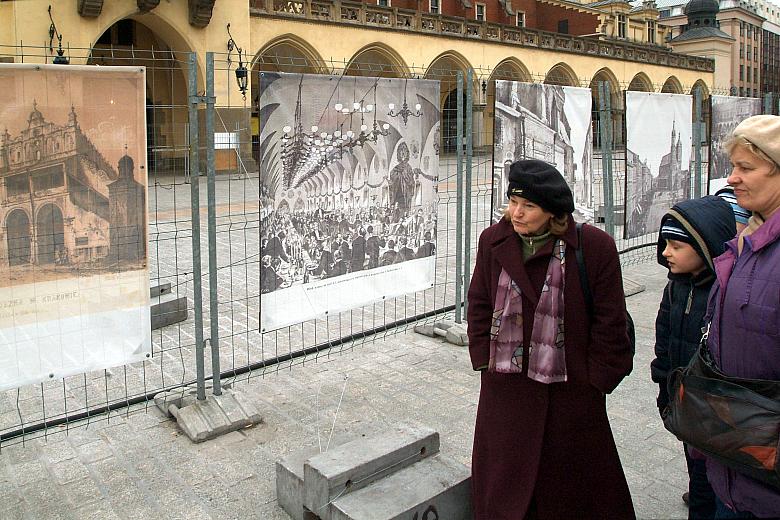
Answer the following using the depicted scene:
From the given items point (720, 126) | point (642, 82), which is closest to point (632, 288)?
point (720, 126)

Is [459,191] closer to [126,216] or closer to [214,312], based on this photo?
[214,312]

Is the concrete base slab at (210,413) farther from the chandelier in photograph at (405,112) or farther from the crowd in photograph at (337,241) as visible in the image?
the chandelier in photograph at (405,112)

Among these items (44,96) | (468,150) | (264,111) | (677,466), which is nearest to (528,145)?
(468,150)

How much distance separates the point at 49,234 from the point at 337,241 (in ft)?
6.47

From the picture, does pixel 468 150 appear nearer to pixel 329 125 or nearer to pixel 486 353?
pixel 329 125

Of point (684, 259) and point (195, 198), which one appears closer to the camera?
point (684, 259)

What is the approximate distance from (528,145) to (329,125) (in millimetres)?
2252

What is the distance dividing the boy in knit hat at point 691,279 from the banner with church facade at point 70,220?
292 cm

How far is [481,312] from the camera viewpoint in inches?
127

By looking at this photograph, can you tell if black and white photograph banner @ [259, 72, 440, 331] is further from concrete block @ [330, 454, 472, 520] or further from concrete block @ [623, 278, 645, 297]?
concrete block @ [623, 278, 645, 297]

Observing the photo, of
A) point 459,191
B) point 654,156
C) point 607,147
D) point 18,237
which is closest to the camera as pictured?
point 18,237

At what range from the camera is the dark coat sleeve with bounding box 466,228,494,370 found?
125 inches

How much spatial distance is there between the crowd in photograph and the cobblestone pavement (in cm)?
92

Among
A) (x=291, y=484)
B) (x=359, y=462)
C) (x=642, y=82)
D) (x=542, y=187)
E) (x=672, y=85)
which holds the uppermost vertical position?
(x=672, y=85)
